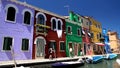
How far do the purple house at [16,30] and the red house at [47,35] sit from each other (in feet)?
3.19

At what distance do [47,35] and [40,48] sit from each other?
7.76 ft

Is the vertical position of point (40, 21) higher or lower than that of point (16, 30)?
higher

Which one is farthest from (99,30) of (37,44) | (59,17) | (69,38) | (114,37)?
(114,37)

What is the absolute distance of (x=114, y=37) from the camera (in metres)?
81.3

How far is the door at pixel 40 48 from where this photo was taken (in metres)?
20.4

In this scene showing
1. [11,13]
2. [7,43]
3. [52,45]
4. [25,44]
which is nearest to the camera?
[7,43]

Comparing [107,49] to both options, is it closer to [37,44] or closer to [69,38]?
[69,38]

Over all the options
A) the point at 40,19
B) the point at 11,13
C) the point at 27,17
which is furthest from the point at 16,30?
the point at 40,19

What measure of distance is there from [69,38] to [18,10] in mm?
11649

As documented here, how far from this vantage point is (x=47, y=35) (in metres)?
21.9

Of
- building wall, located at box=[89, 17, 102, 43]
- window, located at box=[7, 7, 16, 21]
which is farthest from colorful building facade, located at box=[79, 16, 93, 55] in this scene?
window, located at box=[7, 7, 16, 21]

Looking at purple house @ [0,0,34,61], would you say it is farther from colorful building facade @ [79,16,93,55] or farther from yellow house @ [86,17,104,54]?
yellow house @ [86,17,104,54]

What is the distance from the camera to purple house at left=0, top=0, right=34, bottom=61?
54.5 ft

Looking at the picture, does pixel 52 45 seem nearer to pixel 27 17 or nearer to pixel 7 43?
pixel 27 17
